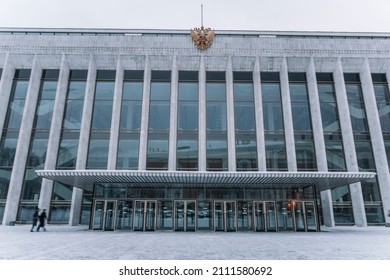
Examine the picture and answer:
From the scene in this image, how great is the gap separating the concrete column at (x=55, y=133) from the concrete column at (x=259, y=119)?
1822cm

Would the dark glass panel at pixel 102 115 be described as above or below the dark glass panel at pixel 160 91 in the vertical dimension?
below

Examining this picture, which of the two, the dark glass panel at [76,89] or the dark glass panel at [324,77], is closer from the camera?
the dark glass panel at [76,89]

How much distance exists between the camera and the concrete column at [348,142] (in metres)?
24.4

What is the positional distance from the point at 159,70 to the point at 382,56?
22.2 m

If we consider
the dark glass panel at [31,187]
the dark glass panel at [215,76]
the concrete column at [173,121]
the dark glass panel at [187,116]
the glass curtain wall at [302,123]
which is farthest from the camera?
the dark glass panel at [215,76]

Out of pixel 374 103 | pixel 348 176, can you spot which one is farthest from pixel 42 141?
pixel 374 103

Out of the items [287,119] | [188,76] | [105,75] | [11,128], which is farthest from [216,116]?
[11,128]

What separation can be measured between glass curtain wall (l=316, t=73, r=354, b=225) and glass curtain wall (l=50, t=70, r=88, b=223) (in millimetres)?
23231

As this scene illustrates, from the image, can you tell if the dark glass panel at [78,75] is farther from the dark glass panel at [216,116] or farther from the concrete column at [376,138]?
the concrete column at [376,138]

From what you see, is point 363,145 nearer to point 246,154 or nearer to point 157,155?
point 246,154

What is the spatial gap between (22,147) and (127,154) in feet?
30.5

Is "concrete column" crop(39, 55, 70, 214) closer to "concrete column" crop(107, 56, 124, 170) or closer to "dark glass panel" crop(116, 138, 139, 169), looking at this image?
"concrete column" crop(107, 56, 124, 170)

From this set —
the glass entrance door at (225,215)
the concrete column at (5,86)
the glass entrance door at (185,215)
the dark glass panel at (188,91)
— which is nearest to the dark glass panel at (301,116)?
the dark glass panel at (188,91)

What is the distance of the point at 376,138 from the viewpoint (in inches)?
1044
